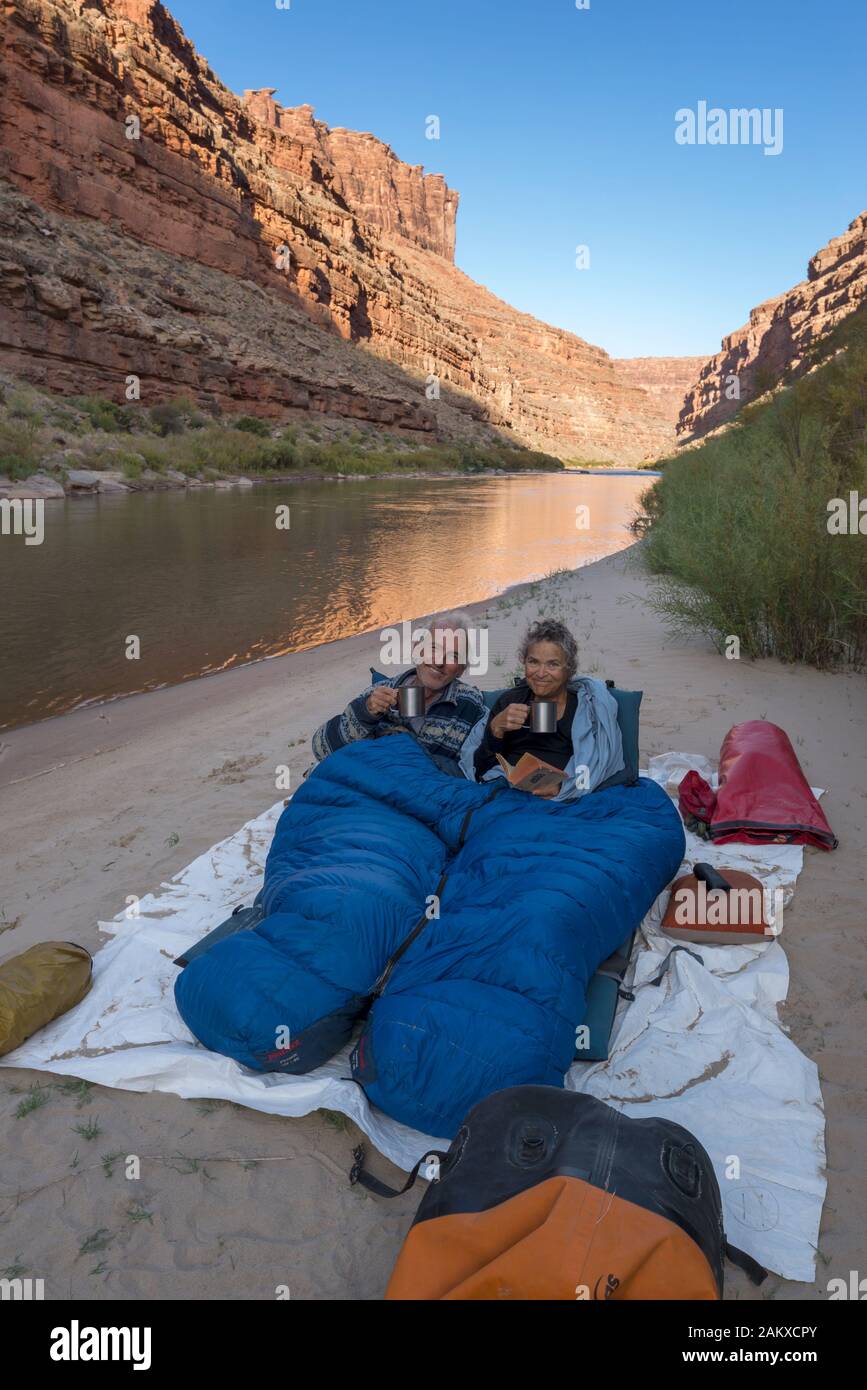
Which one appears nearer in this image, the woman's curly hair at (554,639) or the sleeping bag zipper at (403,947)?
the sleeping bag zipper at (403,947)

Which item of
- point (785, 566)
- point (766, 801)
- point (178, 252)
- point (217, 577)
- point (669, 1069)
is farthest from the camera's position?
point (178, 252)

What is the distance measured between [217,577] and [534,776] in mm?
10070

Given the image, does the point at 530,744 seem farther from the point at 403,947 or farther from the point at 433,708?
the point at 403,947

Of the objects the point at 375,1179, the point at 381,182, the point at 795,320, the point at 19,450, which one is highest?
the point at 381,182

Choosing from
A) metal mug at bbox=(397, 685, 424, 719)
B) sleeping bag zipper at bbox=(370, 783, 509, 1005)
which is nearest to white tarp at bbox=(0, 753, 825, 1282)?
sleeping bag zipper at bbox=(370, 783, 509, 1005)

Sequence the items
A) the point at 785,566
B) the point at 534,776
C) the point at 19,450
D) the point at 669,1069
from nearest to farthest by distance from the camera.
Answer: the point at 669,1069, the point at 534,776, the point at 785,566, the point at 19,450

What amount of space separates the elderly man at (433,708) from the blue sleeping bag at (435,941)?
1.49 ft

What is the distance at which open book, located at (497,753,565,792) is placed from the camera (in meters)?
3.06

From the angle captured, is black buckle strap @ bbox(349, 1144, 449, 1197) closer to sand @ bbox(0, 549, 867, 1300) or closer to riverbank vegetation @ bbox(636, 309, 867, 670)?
sand @ bbox(0, 549, 867, 1300)

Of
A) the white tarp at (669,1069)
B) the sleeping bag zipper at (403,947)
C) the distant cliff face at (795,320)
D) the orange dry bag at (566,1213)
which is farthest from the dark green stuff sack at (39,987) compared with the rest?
the distant cliff face at (795,320)

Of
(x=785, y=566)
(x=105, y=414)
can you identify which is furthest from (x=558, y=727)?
(x=105, y=414)

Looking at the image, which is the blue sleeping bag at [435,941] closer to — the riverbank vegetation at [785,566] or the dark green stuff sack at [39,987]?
the dark green stuff sack at [39,987]

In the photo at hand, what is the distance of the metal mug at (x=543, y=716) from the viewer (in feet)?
10.5

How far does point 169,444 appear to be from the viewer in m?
29.3
